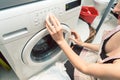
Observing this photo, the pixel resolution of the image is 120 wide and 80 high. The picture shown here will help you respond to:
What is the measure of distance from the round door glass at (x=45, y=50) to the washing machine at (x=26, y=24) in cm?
3

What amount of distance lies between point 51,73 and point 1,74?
1.61 ft

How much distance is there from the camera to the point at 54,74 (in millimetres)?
1268

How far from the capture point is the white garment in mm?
1239

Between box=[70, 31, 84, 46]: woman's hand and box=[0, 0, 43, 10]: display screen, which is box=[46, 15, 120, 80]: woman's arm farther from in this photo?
box=[70, 31, 84, 46]: woman's hand

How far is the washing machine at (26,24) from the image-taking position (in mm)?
768

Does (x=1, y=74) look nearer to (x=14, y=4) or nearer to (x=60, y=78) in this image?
(x=60, y=78)

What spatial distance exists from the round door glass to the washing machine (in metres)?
0.03

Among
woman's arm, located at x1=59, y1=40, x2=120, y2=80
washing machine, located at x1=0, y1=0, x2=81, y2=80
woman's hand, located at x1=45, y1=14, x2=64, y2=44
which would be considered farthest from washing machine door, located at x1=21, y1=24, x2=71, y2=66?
woman's arm, located at x1=59, y1=40, x2=120, y2=80

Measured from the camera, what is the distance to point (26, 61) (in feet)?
3.43

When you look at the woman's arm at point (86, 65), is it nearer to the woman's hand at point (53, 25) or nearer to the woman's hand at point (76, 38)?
the woman's hand at point (53, 25)

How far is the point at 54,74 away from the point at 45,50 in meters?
0.21

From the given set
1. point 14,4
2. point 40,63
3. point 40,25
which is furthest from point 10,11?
point 40,63

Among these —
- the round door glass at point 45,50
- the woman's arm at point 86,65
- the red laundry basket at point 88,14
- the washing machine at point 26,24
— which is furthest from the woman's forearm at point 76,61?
the red laundry basket at point 88,14

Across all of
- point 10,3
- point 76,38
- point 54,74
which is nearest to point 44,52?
point 54,74
